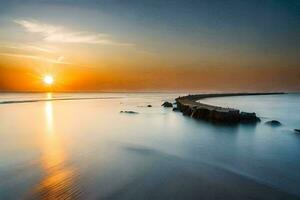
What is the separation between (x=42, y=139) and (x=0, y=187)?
10.5m

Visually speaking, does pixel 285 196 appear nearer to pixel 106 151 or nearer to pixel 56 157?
pixel 106 151

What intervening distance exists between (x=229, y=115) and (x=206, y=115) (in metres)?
3.37

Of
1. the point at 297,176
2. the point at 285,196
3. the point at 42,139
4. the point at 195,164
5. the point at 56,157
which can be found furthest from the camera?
the point at 42,139

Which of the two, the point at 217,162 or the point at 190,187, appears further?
the point at 217,162

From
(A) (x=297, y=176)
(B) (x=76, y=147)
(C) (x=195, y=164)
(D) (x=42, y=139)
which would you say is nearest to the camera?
(A) (x=297, y=176)

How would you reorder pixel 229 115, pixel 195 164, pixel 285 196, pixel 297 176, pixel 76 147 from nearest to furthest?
pixel 285 196 < pixel 297 176 < pixel 195 164 < pixel 76 147 < pixel 229 115

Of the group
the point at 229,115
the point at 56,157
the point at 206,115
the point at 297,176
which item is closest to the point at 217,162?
the point at 297,176

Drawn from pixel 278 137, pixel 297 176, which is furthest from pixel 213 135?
pixel 297 176

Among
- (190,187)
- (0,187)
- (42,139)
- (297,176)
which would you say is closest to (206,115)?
(42,139)

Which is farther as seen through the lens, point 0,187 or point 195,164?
point 195,164

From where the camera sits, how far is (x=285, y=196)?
8.20 meters

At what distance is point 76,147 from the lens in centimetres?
1533

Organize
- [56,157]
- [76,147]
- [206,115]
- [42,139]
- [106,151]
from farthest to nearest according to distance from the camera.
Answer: [206,115]
[42,139]
[76,147]
[106,151]
[56,157]

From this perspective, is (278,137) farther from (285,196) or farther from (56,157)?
(56,157)
